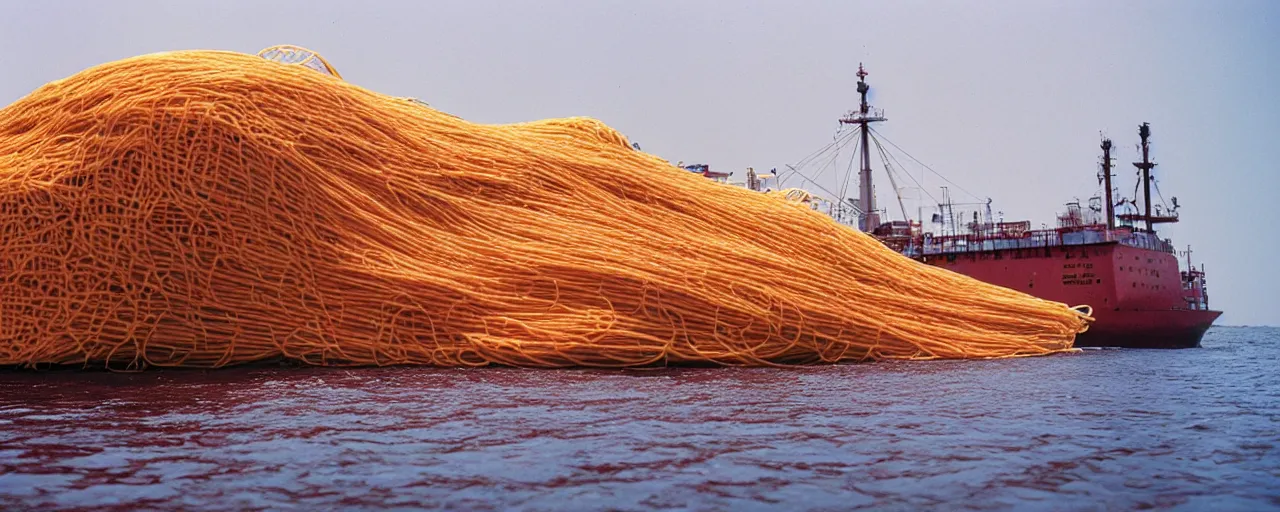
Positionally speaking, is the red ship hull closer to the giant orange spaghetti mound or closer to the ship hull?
the ship hull

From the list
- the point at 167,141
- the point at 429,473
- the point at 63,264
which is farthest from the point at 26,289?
the point at 429,473

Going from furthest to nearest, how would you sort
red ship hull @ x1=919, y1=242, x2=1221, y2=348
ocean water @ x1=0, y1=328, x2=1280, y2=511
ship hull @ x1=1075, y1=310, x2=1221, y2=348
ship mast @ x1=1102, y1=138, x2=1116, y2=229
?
1. ship mast @ x1=1102, y1=138, x2=1116, y2=229
2. red ship hull @ x1=919, y1=242, x2=1221, y2=348
3. ship hull @ x1=1075, y1=310, x2=1221, y2=348
4. ocean water @ x1=0, y1=328, x2=1280, y2=511

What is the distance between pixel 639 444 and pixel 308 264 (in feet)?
9.34

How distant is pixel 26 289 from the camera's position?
4777 mm

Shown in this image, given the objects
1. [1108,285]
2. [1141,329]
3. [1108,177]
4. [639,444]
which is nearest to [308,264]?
[639,444]

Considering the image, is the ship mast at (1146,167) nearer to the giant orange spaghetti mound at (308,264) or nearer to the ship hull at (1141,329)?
the ship hull at (1141,329)

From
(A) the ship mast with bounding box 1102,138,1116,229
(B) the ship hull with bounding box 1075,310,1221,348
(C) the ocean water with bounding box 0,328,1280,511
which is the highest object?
(A) the ship mast with bounding box 1102,138,1116,229

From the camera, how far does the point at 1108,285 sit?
16.7m

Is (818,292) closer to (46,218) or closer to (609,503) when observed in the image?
(609,503)

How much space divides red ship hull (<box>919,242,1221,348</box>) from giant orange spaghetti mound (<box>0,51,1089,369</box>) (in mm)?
12949

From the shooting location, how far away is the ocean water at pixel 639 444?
6.58 feet

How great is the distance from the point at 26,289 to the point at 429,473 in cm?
360

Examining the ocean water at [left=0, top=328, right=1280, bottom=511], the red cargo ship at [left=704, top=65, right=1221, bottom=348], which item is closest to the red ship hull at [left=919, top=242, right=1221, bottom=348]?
the red cargo ship at [left=704, top=65, right=1221, bottom=348]

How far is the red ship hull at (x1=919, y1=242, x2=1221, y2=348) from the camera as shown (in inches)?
658
